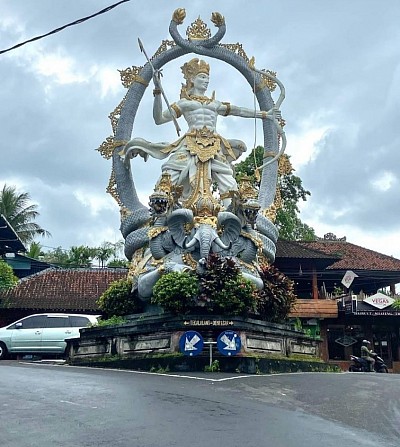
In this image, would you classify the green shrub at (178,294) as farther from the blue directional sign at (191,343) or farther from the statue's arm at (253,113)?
the statue's arm at (253,113)

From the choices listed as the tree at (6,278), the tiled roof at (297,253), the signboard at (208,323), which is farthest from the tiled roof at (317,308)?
the signboard at (208,323)

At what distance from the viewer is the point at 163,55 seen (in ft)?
65.7

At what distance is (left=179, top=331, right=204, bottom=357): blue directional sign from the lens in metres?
11.9

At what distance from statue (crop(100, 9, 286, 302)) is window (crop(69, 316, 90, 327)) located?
6.03 feet

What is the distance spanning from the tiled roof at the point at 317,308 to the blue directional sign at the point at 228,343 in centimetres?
1476

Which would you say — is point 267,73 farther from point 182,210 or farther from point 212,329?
point 212,329

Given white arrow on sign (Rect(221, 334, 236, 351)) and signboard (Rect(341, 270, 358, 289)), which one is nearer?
white arrow on sign (Rect(221, 334, 236, 351))

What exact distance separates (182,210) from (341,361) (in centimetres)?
1522

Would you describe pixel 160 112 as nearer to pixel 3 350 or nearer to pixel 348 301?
pixel 3 350

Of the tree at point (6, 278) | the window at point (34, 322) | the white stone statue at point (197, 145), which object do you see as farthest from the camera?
the tree at point (6, 278)

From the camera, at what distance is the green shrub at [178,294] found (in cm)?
1349

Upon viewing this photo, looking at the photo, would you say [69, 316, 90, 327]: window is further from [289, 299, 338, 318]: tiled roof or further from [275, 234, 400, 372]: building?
[289, 299, 338, 318]: tiled roof

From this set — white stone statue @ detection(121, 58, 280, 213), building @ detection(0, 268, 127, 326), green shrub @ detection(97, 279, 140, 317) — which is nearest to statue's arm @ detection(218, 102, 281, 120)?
white stone statue @ detection(121, 58, 280, 213)

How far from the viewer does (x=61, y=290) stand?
1053 inches
